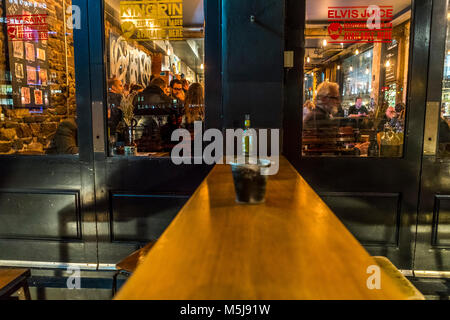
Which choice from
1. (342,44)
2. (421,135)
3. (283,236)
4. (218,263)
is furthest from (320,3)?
(218,263)

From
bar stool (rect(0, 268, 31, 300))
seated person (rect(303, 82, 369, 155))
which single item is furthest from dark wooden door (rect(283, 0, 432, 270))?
bar stool (rect(0, 268, 31, 300))

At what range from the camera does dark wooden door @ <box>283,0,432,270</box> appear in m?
2.84

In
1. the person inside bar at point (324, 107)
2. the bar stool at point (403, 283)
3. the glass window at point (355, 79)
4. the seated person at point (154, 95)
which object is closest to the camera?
the bar stool at point (403, 283)

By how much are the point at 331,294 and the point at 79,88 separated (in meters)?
2.88

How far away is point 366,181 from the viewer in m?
2.89

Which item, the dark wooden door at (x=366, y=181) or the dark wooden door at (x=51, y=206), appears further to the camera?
the dark wooden door at (x=51, y=206)

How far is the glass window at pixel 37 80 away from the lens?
307cm

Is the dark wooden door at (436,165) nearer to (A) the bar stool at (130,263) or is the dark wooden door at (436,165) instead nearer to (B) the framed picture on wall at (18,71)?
(A) the bar stool at (130,263)

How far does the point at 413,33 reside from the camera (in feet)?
8.93

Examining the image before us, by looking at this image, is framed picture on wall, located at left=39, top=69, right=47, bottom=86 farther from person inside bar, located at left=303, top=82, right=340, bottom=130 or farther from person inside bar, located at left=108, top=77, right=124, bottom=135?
person inside bar, located at left=303, top=82, right=340, bottom=130

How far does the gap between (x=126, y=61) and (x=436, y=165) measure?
9.22 ft

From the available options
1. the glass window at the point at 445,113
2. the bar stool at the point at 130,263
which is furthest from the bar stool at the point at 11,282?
the glass window at the point at 445,113

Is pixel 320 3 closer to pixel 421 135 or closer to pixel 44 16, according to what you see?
pixel 421 135

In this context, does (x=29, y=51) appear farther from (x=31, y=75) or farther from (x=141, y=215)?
(x=141, y=215)
